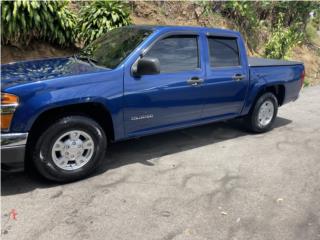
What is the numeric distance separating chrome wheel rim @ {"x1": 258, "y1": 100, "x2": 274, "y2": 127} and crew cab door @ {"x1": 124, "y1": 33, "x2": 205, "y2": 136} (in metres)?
1.65

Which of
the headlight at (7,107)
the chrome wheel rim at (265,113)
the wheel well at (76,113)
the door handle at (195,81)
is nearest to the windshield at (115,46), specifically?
the wheel well at (76,113)

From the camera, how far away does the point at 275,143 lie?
20.0 feet

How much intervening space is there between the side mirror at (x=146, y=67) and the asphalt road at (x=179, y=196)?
122cm

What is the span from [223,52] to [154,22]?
5.59 metres

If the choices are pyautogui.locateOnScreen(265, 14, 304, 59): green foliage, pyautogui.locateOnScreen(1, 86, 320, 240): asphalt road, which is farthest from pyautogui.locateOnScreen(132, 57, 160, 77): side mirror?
pyautogui.locateOnScreen(265, 14, 304, 59): green foliage

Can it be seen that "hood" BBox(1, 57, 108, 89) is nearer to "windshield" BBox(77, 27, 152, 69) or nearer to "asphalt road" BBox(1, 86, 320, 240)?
"windshield" BBox(77, 27, 152, 69)

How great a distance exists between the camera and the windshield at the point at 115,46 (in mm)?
4605

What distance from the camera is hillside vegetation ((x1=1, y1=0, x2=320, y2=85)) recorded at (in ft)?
23.9

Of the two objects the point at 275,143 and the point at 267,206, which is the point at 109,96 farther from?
the point at 275,143

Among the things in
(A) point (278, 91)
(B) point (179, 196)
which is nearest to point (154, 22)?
(A) point (278, 91)

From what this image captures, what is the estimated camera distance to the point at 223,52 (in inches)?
220

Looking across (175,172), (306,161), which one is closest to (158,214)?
(175,172)

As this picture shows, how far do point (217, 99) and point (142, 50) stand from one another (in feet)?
4.80

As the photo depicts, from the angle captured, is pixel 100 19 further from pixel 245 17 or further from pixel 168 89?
pixel 245 17
